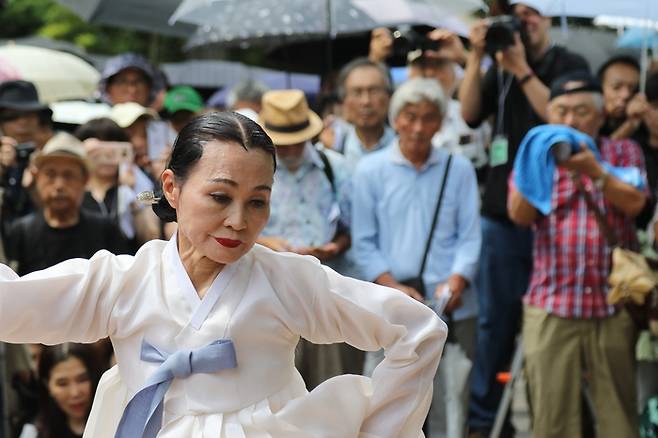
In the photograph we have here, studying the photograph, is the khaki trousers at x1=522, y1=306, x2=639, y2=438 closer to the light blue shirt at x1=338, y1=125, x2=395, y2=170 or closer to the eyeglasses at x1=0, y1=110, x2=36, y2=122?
the light blue shirt at x1=338, y1=125, x2=395, y2=170

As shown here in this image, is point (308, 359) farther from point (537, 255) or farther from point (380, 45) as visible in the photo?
point (380, 45)

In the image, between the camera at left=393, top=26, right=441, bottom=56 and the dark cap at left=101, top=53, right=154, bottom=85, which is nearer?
the camera at left=393, top=26, right=441, bottom=56

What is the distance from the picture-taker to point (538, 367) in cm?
698

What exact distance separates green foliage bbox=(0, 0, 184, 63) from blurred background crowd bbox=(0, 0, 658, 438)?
1526 cm

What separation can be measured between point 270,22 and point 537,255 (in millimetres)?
2824

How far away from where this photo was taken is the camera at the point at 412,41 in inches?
327

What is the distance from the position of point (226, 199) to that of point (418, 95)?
10.9ft

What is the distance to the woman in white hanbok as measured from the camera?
163 inches

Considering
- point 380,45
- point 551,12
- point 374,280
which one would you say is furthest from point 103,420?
point 380,45

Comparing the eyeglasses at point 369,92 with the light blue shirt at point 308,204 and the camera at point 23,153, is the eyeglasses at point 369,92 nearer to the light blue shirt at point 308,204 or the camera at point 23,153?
the light blue shirt at point 308,204

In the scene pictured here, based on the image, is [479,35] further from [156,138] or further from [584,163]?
[156,138]

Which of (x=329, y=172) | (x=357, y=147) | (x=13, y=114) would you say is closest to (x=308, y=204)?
(x=329, y=172)

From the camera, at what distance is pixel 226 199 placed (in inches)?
162

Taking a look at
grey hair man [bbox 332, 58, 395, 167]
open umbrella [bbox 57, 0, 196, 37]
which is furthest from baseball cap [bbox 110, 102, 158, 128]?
open umbrella [bbox 57, 0, 196, 37]
